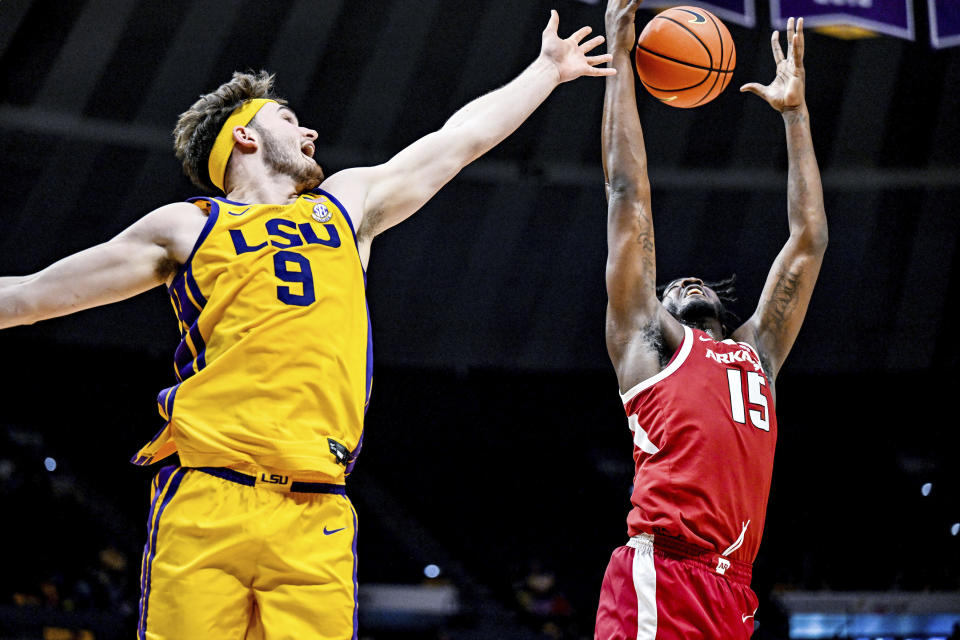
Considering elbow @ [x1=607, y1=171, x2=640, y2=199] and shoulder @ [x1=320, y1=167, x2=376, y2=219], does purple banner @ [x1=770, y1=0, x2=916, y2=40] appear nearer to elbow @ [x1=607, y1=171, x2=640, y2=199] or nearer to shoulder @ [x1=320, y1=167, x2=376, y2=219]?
elbow @ [x1=607, y1=171, x2=640, y2=199]

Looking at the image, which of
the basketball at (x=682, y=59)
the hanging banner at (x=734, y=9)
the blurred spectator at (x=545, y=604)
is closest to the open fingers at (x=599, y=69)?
the basketball at (x=682, y=59)

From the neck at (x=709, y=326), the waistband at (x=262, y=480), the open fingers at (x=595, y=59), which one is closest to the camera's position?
the waistband at (x=262, y=480)

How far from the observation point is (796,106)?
466 cm

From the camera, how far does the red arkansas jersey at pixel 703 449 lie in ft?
11.6

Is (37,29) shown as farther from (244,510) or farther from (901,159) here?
(901,159)

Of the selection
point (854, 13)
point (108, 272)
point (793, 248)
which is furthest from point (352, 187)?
point (854, 13)

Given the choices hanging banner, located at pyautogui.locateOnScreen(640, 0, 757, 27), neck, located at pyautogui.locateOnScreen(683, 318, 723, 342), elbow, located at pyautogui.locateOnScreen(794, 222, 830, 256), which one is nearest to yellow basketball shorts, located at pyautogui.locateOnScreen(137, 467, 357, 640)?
neck, located at pyautogui.locateOnScreen(683, 318, 723, 342)

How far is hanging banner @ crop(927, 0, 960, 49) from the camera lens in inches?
331

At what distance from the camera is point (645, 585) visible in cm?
344

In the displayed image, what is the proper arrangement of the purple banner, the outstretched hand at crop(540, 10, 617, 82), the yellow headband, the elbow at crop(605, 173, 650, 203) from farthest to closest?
the purple banner → the elbow at crop(605, 173, 650, 203) → the outstretched hand at crop(540, 10, 617, 82) → the yellow headband

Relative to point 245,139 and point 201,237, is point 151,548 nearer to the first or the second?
point 201,237

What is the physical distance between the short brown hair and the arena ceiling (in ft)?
25.4

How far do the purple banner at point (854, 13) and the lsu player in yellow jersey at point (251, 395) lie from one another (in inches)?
233

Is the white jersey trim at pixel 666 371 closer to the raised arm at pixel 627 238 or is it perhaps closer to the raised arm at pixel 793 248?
the raised arm at pixel 627 238
